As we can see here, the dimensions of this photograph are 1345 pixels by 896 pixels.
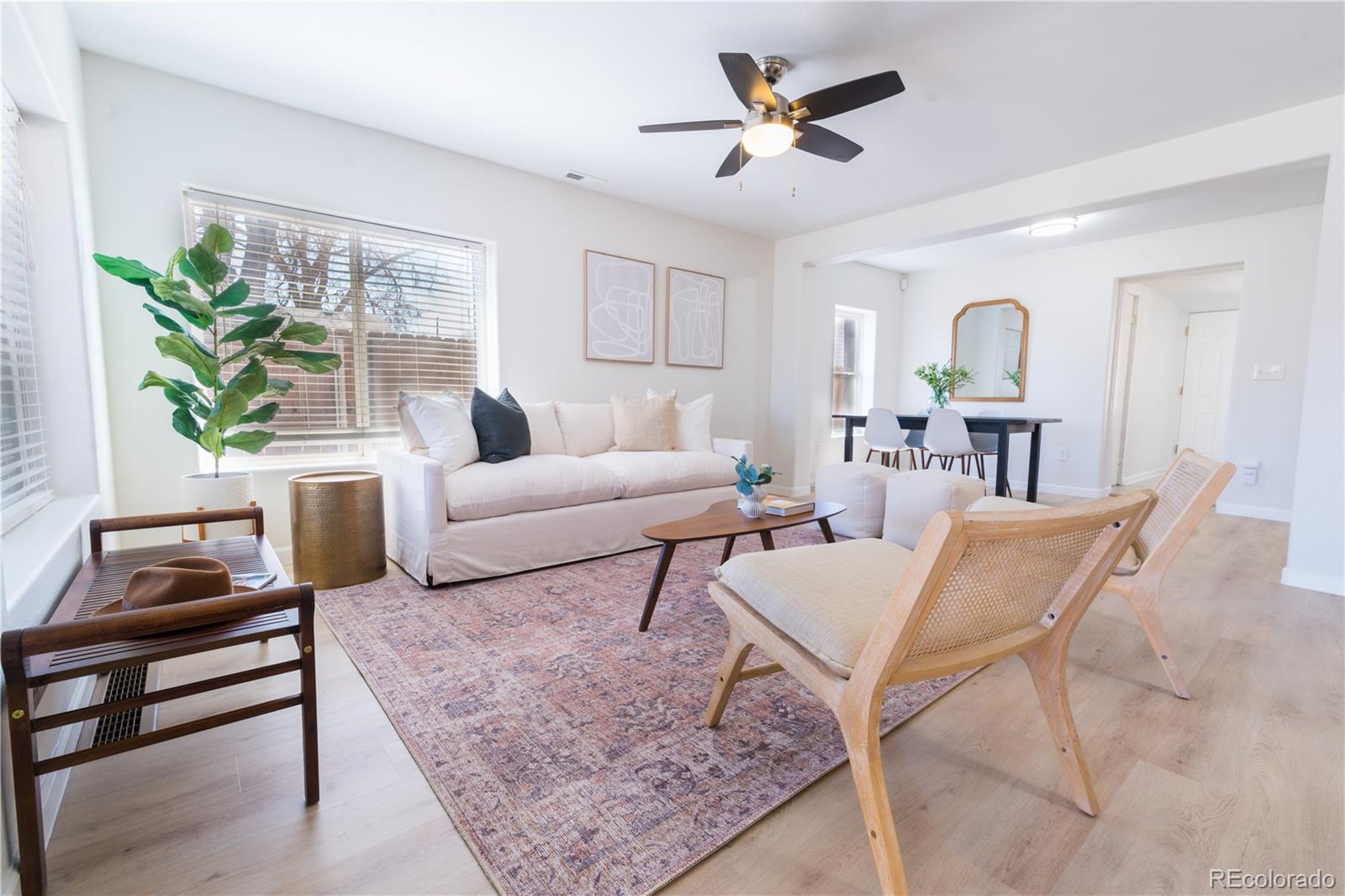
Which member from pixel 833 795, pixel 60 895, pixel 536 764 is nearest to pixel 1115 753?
pixel 833 795

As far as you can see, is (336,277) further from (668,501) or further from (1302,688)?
(1302,688)

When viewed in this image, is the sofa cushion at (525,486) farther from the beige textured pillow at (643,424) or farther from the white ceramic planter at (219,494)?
the white ceramic planter at (219,494)

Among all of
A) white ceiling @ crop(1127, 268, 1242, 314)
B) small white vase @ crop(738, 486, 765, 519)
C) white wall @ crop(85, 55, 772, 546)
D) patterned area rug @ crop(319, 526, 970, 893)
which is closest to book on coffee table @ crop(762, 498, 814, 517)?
small white vase @ crop(738, 486, 765, 519)

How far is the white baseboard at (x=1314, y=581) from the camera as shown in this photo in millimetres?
2771

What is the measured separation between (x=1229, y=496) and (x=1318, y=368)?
2.24 meters

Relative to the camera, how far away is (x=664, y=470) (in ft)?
11.3

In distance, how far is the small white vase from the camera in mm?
2482

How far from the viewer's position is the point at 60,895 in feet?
3.31

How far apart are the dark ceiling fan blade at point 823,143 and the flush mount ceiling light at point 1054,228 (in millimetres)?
2393

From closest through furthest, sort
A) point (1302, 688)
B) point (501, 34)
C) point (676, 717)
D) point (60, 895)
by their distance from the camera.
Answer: point (60, 895) → point (676, 717) → point (1302, 688) → point (501, 34)

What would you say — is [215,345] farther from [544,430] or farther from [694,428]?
[694,428]

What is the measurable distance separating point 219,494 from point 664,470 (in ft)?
7.12

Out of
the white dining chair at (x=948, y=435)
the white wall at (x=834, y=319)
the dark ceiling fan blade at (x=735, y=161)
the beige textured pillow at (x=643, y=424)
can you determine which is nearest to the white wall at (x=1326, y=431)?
the white dining chair at (x=948, y=435)

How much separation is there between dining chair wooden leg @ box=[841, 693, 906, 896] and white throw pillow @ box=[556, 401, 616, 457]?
281 cm
